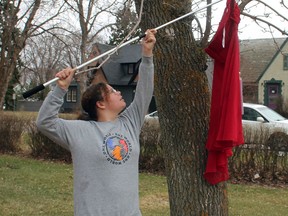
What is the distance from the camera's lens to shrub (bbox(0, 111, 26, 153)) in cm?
1253

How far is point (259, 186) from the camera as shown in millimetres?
8602

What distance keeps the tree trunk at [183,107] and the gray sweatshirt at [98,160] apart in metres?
1.11

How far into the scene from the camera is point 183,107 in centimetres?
372

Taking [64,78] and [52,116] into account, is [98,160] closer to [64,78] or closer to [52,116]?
[52,116]

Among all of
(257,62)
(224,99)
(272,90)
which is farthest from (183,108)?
(257,62)

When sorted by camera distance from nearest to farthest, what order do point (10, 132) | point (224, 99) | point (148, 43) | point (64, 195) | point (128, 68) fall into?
point (148, 43) → point (224, 99) → point (64, 195) → point (10, 132) → point (128, 68)

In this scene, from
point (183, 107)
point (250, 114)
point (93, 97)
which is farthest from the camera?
point (250, 114)

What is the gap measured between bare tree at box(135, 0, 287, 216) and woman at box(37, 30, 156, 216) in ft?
3.49

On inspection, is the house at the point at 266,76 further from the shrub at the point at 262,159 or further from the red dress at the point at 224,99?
the red dress at the point at 224,99

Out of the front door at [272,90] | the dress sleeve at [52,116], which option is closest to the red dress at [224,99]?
the dress sleeve at [52,116]

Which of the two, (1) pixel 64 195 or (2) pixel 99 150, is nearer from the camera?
(2) pixel 99 150

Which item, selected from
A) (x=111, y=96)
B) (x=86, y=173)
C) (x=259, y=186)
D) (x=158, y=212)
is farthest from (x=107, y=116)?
(x=259, y=186)

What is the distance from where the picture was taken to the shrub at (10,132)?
12.5 m

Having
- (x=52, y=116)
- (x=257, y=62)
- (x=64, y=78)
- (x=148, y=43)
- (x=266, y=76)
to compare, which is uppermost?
(x=257, y=62)
